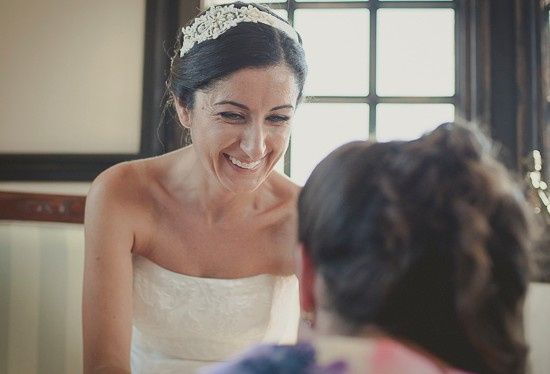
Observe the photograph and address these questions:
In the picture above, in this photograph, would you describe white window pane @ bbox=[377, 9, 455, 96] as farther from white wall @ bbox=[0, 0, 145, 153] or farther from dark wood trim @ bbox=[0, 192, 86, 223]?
dark wood trim @ bbox=[0, 192, 86, 223]

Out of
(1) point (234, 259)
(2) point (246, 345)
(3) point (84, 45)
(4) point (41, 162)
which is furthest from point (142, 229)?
(3) point (84, 45)


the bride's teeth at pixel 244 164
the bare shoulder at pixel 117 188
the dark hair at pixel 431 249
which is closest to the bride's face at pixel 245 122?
the bride's teeth at pixel 244 164

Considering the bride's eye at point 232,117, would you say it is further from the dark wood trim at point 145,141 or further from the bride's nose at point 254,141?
the dark wood trim at point 145,141

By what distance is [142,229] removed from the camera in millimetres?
1785

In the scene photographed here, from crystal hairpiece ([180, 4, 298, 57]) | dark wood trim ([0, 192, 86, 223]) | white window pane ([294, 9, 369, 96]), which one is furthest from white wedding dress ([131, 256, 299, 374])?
white window pane ([294, 9, 369, 96])

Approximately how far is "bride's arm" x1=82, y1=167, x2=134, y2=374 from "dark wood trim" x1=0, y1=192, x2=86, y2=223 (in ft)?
0.81

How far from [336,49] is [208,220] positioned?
2.96ft

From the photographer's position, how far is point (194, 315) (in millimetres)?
1846

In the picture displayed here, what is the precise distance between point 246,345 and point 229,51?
719 mm

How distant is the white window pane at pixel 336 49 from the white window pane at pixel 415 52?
57mm

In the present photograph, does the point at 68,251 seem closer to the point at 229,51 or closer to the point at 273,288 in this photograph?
the point at 273,288

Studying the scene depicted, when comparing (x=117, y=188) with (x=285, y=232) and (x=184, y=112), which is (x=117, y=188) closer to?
(x=184, y=112)

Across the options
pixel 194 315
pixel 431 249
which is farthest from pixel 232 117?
pixel 431 249

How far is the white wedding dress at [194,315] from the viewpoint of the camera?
183 cm
